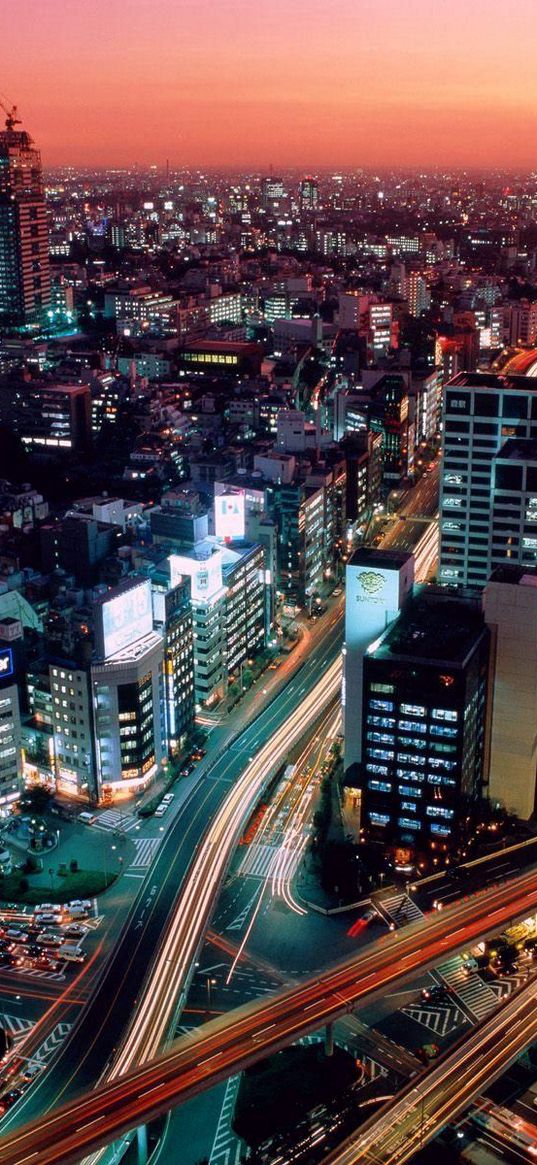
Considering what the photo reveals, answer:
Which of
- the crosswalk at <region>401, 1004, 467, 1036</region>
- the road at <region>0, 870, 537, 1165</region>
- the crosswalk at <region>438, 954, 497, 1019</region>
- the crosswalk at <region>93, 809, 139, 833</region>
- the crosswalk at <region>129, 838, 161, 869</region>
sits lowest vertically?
the crosswalk at <region>401, 1004, 467, 1036</region>

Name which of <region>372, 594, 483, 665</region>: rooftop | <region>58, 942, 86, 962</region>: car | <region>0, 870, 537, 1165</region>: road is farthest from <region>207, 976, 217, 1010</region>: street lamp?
<region>372, 594, 483, 665</region>: rooftop

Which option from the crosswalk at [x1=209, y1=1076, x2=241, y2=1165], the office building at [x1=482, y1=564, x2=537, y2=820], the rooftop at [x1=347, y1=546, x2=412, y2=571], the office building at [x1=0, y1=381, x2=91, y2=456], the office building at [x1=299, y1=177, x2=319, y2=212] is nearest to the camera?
the crosswalk at [x1=209, y1=1076, x2=241, y2=1165]

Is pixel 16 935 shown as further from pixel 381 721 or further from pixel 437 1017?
pixel 381 721

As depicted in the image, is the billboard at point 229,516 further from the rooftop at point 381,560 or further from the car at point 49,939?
the car at point 49,939

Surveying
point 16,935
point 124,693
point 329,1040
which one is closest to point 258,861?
point 124,693

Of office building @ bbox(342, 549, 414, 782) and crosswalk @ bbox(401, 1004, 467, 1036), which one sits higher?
office building @ bbox(342, 549, 414, 782)

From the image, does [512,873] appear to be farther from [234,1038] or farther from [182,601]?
[182,601]

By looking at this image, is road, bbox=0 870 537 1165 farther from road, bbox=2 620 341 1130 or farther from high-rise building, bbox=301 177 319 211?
high-rise building, bbox=301 177 319 211

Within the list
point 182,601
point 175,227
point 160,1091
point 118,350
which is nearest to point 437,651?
point 182,601
